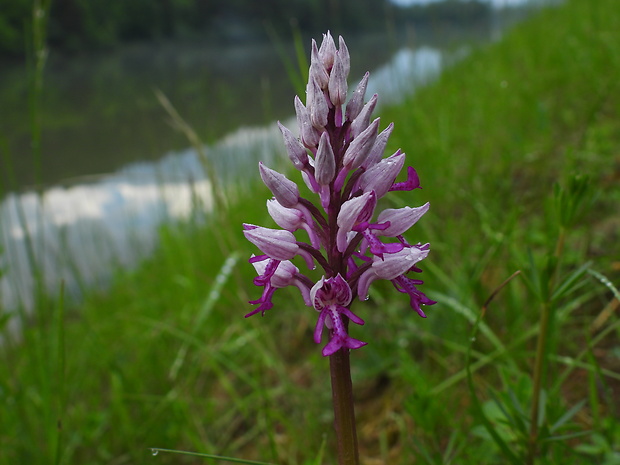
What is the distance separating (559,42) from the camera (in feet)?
18.7

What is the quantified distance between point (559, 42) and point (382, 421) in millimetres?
5081

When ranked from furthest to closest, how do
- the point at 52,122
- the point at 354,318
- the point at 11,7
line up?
the point at 11,7 < the point at 52,122 < the point at 354,318

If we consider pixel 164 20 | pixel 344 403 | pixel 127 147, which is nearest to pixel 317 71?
pixel 344 403

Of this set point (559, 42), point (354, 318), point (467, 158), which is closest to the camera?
point (354, 318)

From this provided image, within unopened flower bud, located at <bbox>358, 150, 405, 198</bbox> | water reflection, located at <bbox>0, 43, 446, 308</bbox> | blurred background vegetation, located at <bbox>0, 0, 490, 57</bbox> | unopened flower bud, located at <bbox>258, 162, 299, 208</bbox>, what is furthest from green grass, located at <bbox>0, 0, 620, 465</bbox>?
blurred background vegetation, located at <bbox>0, 0, 490, 57</bbox>

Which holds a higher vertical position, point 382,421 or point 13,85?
point 13,85

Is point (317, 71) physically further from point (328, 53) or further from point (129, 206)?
point (129, 206)

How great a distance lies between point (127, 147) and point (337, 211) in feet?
47.1

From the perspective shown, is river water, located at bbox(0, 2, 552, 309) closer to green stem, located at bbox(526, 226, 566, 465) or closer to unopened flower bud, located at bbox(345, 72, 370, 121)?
unopened flower bud, located at bbox(345, 72, 370, 121)

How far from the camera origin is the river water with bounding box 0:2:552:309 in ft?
16.7

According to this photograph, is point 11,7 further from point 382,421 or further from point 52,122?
point 382,421

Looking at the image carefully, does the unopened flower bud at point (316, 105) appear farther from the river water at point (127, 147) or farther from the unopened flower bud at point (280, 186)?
the river water at point (127, 147)

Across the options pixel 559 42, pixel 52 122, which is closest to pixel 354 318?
pixel 559 42

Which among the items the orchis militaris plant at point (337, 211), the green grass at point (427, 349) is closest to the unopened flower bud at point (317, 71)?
the orchis militaris plant at point (337, 211)
